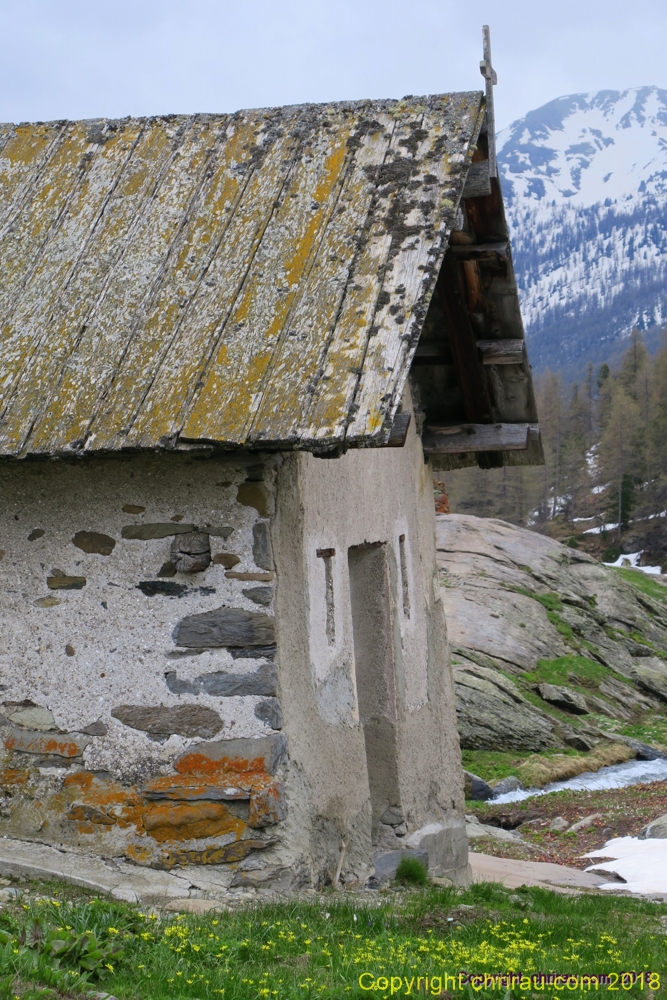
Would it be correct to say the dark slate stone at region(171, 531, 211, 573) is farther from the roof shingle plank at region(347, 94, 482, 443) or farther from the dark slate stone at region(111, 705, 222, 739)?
the roof shingle plank at region(347, 94, 482, 443)

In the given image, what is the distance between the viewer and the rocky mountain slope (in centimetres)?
1792

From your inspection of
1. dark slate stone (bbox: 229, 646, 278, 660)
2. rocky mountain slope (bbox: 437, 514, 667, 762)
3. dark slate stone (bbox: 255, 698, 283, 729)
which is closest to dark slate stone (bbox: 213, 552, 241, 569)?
dark slate stone (bbox: 229, 646, 278, 660)

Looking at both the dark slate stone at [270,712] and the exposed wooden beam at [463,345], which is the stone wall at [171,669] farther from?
the exposed wooden beam at [463,345]

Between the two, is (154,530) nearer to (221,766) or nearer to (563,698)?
(221,766)

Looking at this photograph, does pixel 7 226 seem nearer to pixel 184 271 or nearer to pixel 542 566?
pixel 184 271

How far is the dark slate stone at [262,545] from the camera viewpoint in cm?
489

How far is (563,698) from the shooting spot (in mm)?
19469

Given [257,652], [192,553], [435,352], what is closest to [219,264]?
[192,553]

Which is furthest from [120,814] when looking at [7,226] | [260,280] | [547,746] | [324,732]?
[547,746]

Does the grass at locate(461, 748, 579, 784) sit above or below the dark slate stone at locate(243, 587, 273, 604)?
below

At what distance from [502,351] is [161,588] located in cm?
354

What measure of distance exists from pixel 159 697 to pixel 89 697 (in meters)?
0.37

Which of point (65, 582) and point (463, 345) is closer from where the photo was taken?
point (65, 582)

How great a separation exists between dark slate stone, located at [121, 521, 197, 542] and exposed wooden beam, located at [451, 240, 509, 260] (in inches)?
114
